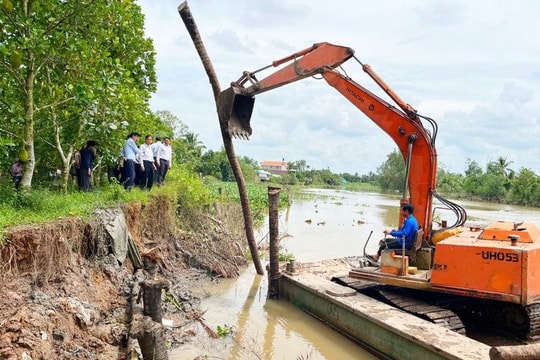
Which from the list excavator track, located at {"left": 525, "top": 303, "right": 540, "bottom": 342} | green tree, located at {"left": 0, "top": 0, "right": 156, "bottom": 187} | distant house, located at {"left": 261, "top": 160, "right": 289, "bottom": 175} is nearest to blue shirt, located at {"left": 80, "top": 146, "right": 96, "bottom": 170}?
green tree, located at {"left": 0, "top": 0, "right": 156, "bottom": 187}

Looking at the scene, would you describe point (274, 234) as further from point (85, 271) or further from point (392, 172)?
point (392, 172)

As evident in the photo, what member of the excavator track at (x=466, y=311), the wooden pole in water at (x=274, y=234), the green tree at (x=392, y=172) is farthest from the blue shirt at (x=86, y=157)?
the green tree at (x=392, y=172)

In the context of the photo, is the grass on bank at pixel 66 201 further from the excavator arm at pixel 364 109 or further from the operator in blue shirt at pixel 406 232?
the operator in blue shirt at pixel 406 232

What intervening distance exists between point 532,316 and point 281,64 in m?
5.90

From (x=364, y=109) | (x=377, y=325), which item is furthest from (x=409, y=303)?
(x=364, y=109)

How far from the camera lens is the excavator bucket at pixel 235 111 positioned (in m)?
8.62

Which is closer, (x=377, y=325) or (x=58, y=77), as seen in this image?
(x=377, y=325)

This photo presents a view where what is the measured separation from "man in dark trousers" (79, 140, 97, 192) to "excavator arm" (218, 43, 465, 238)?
120 inches

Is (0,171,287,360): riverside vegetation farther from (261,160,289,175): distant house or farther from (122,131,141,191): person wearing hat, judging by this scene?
(261,160,289,175): distant house

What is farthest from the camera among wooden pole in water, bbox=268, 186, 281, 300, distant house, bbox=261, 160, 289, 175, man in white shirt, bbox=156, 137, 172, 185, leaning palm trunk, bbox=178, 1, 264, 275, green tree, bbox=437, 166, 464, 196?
distant house, bbox=261, 160, 289, 175

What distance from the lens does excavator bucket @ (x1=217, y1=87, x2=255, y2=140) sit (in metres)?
8.62

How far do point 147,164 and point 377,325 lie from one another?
705 centimetres

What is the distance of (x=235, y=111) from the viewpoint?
8867 mm

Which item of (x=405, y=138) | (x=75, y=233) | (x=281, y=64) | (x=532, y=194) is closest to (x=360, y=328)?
(x=405, y=138)
